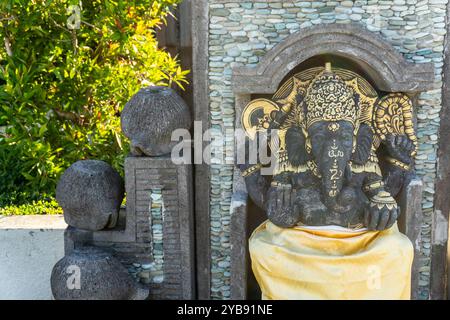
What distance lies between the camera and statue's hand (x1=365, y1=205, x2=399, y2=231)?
3.02m

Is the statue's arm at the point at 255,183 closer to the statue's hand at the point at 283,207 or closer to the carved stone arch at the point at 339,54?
the statue's hand at the point at 283,207

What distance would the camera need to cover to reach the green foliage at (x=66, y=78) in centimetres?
414

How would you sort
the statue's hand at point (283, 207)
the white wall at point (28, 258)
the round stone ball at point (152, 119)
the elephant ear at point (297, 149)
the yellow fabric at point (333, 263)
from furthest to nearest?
the white wall at point (28, 258), the round stone ball at point (152, 119), the elephant ear at point (297, 149), the statue's hand at point (283, 207), the yellow fabric at point (333, 263)

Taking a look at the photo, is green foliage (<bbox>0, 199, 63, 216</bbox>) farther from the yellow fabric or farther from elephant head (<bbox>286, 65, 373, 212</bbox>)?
elephant head (<bbox>286, 65, 373, 212</bbox>)

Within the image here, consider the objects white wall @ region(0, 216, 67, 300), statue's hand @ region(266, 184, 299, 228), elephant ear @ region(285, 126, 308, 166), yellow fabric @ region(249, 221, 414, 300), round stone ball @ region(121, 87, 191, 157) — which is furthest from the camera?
white wall @ region(0, 216, 67, 300)

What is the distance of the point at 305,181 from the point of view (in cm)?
313

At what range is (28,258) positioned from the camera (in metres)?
3.91

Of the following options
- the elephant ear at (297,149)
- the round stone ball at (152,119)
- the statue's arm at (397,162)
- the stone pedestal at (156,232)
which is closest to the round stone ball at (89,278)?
the stone pedestal at (156,232)

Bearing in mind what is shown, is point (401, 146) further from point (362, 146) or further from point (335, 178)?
point (335, 178)

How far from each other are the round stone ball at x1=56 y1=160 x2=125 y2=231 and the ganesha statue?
79cm

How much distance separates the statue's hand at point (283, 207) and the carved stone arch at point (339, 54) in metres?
0.52

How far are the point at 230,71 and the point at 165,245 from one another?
3.46 feet

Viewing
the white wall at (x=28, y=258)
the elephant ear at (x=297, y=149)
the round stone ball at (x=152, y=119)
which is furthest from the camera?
the white wall at (x=28, y=258)

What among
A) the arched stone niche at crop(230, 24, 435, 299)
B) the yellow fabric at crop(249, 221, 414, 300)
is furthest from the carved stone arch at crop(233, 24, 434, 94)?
the yellow fabric at crop(249, 221, 414, 300)
